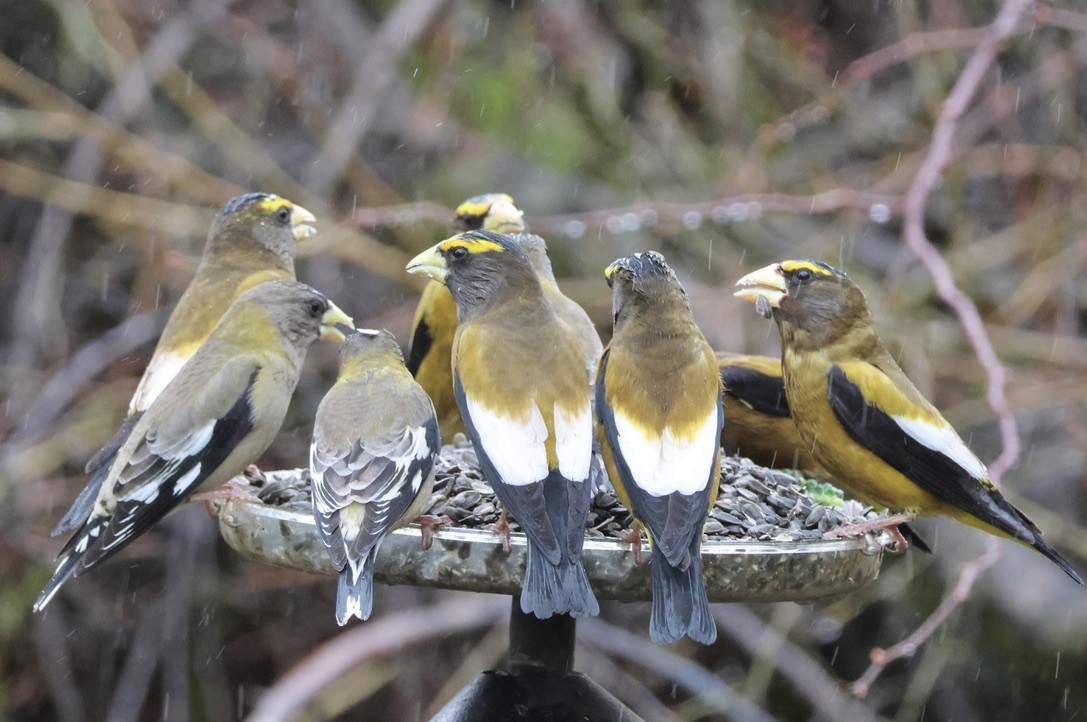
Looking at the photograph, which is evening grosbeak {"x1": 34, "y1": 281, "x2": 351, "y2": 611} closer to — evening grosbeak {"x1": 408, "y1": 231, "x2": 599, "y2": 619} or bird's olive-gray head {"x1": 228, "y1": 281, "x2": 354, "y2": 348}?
bird's olive-gray head {"x1": 228, "y1": 281, "x2": 354, "y2": 348}

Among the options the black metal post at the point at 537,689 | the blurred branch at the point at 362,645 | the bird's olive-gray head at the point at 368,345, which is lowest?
the blurred branch at the point at 362,645

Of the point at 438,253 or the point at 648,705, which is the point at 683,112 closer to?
the point at 648,705

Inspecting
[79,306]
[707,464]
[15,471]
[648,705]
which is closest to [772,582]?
[707,464]

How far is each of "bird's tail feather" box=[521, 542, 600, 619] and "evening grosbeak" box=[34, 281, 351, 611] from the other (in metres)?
1.30

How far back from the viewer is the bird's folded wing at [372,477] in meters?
2.67

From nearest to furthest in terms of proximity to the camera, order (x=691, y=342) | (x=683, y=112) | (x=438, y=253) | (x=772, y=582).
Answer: (x=772, y=582)
(x=691, y=342)
(x=438, y=253)
(x=683, y=112)

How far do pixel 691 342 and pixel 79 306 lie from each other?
418 centimetres

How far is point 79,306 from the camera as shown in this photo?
626cm

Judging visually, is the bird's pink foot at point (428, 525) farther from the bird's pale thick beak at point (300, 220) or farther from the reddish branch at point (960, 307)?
the bird's pale thick beak at point (300, 220)

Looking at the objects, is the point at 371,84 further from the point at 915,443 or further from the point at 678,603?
the point at 678,603

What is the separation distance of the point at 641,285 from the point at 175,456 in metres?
1.36

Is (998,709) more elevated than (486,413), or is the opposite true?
(486,413)

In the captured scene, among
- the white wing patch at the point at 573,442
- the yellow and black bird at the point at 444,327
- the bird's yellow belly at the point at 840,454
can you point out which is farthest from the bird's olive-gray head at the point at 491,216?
the white wing patch at the point at 573,442

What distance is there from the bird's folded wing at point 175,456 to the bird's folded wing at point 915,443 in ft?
5.56
